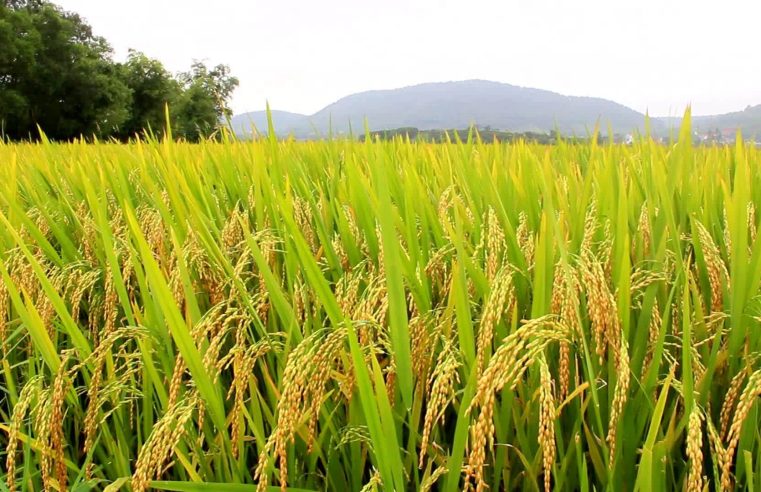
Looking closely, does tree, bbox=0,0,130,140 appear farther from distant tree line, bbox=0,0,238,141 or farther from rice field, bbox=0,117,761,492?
rice field, bbox=0,117,761,492

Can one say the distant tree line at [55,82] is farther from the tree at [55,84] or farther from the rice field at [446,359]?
the rice field at [446,359]

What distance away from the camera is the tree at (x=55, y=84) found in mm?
30234

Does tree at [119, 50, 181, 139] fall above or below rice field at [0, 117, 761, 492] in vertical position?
above

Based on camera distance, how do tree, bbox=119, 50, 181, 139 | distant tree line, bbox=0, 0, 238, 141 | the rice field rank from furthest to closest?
tree, bbox=119, 50, 181, 139 < distant tree line, bbox=0, 0, 238, 141 < the rice field

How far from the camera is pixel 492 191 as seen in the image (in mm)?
1297

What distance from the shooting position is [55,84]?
3188cm

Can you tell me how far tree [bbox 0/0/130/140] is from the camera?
99.2 ft

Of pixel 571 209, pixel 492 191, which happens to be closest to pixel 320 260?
pixel 492 191

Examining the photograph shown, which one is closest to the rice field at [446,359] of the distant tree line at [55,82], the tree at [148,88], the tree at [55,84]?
the distant tree line at [55,82]

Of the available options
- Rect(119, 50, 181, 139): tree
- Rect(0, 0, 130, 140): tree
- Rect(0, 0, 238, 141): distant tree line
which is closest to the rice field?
Rect(0, 0, 238, 141): distant tree line

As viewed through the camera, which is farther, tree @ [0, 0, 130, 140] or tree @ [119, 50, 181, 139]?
tree @ [119, 50, 181, 139]

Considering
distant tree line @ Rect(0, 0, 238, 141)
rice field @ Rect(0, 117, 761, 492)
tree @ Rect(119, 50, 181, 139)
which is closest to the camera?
rice field @ Rect(0, 117, 761, 492)

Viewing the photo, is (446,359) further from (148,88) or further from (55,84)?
(148,88)

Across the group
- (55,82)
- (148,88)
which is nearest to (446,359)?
(55,82)
